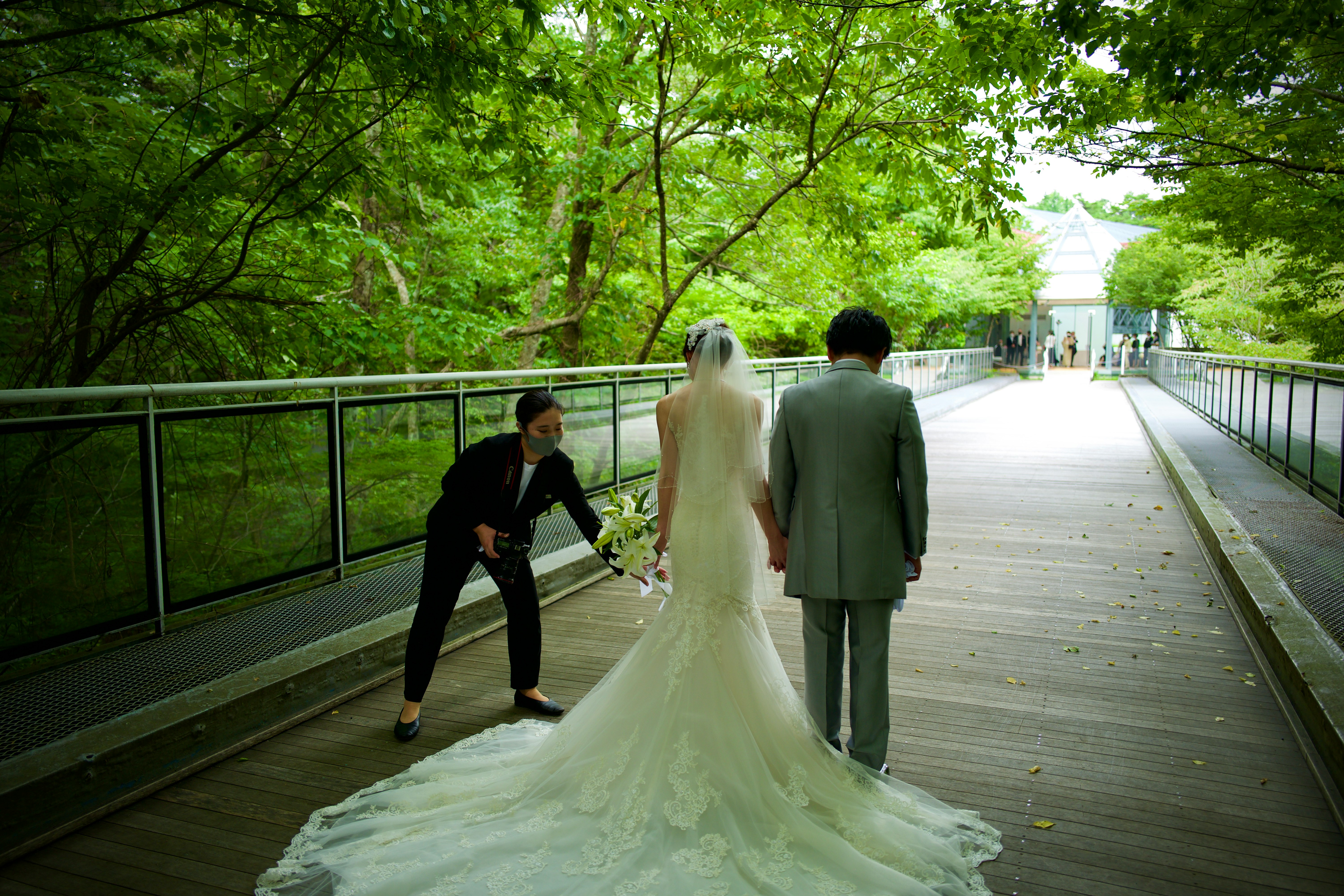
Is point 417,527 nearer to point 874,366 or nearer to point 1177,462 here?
point 874,366

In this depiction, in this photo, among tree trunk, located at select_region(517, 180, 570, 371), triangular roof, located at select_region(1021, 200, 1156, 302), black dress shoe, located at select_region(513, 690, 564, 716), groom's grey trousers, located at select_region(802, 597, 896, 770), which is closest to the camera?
groom's grey trousers, located at select_region(802, 597, 896, 770)

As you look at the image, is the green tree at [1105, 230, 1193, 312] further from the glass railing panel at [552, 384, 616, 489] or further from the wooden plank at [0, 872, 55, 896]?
the wooden plank at [0, 872, 55, 896]

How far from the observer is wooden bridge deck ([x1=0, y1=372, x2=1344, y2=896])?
296cm

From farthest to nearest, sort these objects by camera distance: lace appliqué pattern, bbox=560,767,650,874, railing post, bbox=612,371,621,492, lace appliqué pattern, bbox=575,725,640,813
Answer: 1. railing post, bbox=612,371,621,492
2. lace appliqué pattern, bbox=575,725,640,813
3. lace appliqué pattern, bbox=560,767,650,874

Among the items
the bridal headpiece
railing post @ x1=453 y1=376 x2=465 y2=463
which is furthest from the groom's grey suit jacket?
railing post @ x1=453 y1=376 x2=465 y2=463

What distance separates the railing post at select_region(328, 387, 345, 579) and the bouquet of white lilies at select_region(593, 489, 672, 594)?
240 cm

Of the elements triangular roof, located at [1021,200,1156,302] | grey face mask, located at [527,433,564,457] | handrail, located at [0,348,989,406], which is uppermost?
triangular roof, located at [1021,200,1156,302]

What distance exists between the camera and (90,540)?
4.16 m

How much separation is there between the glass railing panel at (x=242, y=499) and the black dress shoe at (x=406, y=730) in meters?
1.51

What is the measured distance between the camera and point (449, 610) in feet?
13.7

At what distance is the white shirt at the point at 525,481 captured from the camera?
417cm

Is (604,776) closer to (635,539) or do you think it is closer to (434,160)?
(635,539)

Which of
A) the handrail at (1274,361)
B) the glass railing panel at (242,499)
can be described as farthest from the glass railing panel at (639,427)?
the handrail at (1274,361)

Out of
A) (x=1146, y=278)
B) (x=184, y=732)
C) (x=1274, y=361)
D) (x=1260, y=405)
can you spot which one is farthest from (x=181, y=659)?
(x=1146, y=278)
